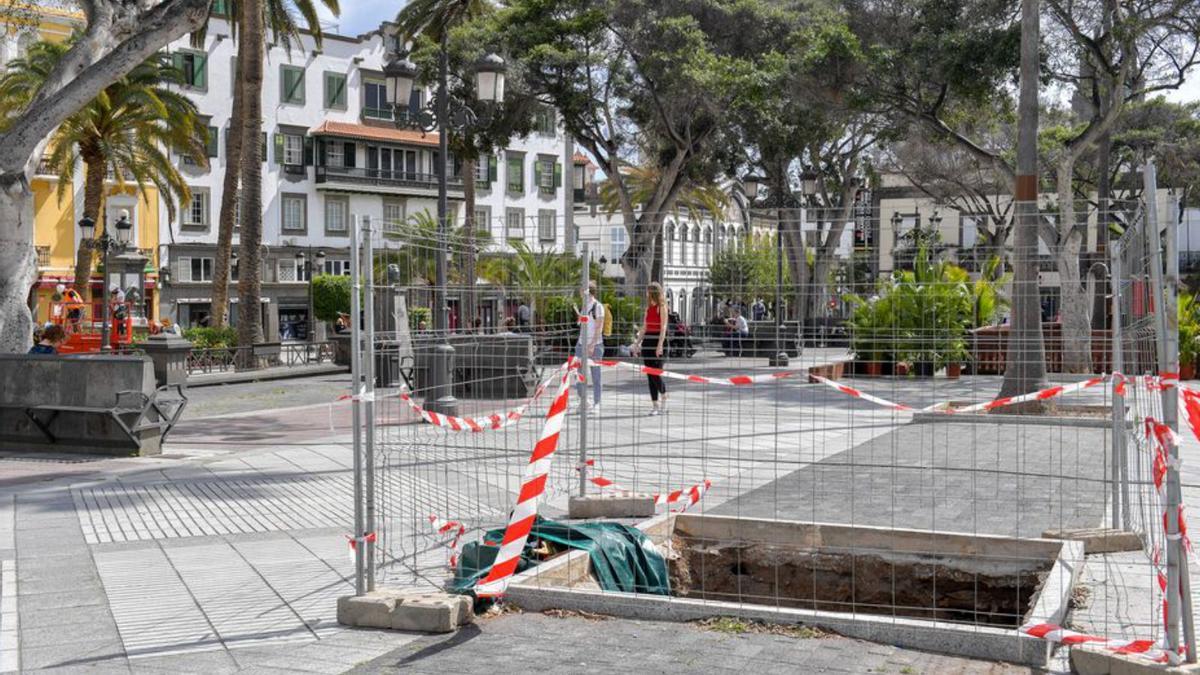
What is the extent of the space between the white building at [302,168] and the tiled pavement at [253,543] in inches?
1437

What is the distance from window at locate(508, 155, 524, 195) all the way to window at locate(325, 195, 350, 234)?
32.2ft

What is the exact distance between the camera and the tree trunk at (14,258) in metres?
12.8

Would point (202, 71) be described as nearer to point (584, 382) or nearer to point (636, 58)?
point (636, 58)

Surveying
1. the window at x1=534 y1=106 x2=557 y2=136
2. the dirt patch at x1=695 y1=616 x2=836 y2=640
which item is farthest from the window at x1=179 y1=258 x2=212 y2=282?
the dirt patch at x1=695 y1=616 x2=836 y2=640

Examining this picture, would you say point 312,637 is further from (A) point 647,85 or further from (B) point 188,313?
(B) point 188,313

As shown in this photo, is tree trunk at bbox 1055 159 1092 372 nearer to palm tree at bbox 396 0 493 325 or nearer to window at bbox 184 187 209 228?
palm tree at bbox 396 0 493 325

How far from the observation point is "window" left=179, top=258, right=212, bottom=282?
47656 millimetres

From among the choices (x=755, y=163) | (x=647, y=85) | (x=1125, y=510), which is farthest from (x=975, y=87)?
(x=755, y=163)

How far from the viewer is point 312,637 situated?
529cm

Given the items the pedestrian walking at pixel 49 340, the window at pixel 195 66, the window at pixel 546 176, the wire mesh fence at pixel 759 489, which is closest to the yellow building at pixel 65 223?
the window at pixel 195 66

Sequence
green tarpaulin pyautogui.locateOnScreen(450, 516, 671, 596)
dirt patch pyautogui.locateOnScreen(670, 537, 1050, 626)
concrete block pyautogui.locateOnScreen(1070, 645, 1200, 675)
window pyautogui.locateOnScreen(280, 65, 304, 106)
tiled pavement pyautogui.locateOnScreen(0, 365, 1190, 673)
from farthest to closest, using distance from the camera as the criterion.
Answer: window pyautogui.locateOnScreen(280, 65, 304, 106) < dirt patch pyautogui.locateOnScreen(670, 537, 1050, 626) < green tarpaulin pyautogui.locateOnScreen(450, 516, 671, 596) < tiled pavement pyautogui.locateOnScreen(0, 365, 1190, 673) < concrete block pyautogui.locateOnScreen(1070, 645, 1200, 675)

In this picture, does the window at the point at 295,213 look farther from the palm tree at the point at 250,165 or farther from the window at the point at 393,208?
the palm tree at the point at 250,165

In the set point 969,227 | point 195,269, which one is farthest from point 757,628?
point 195,269

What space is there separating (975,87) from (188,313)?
37610 millimetres
